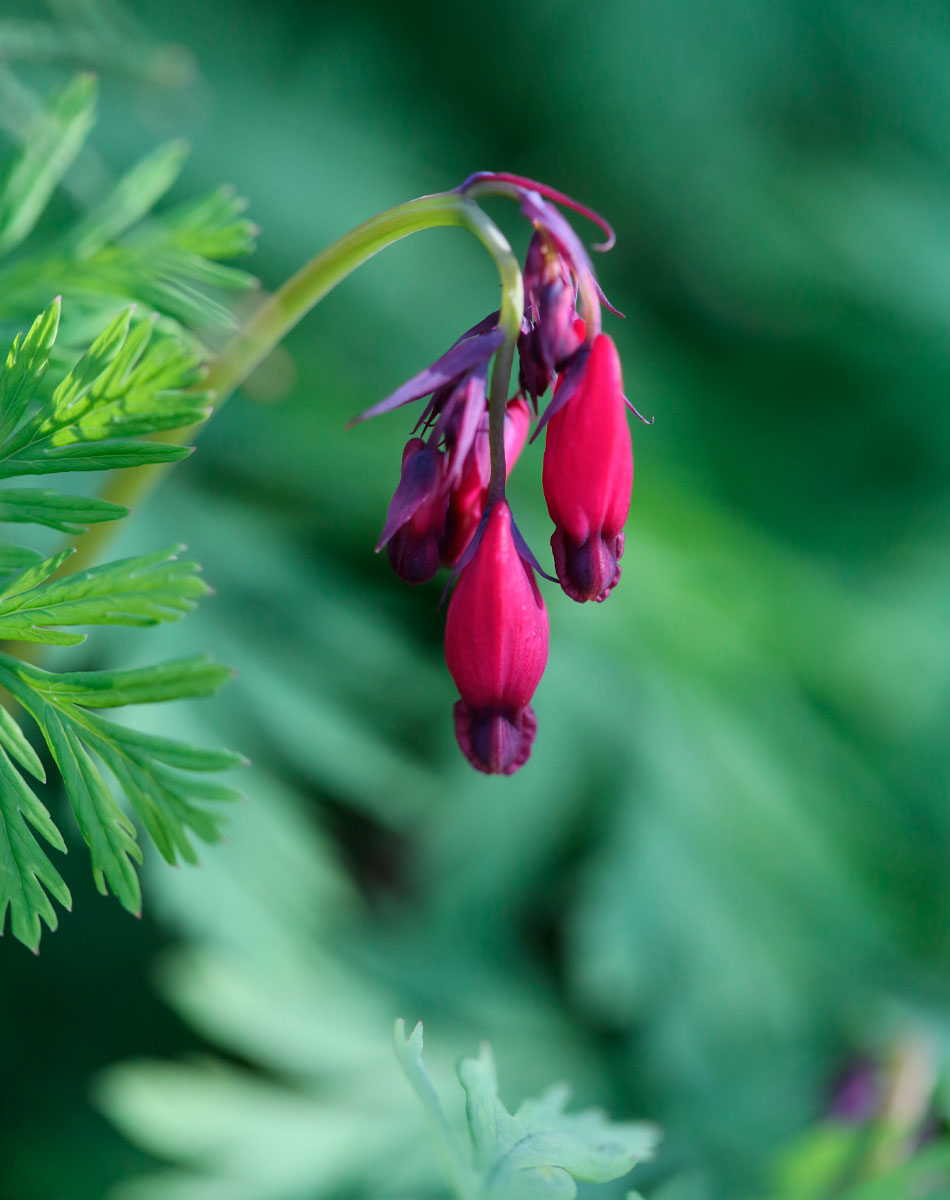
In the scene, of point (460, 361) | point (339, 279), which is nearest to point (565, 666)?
point (339, 279)

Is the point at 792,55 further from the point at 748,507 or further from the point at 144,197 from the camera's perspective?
the point at 144,197

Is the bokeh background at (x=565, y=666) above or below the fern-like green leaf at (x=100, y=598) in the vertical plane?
above

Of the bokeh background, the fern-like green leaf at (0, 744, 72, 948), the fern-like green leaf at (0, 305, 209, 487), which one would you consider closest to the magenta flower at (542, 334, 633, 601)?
the fern-like green leaf at (0, 305, 209, 487)

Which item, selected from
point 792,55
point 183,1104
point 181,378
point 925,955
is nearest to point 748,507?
point 925,955

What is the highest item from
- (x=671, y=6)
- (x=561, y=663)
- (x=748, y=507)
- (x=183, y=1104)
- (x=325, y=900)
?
(x=671, y=6)

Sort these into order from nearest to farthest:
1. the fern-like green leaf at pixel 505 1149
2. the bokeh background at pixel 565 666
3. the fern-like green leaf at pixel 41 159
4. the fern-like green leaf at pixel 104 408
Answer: the fern-like green leaf at pixel 505 1149
the fern-like green leaf at pixel 104 408
the fern-like green leaf at pixel 41 159
the bokeh background at pixel 565 666

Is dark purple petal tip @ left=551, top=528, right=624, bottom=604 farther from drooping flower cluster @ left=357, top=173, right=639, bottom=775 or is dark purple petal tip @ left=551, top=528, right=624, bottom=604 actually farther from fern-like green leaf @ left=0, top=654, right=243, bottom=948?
fern-like green leaf @ left=0, top=654, right=243, bottom=948

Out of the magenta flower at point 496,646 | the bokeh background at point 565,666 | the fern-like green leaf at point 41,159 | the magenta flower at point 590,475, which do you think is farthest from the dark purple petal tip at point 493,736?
the bokeh background at point 565,666

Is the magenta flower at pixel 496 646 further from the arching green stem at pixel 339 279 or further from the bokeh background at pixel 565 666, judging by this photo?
the bokeh background at pixel 565 666
